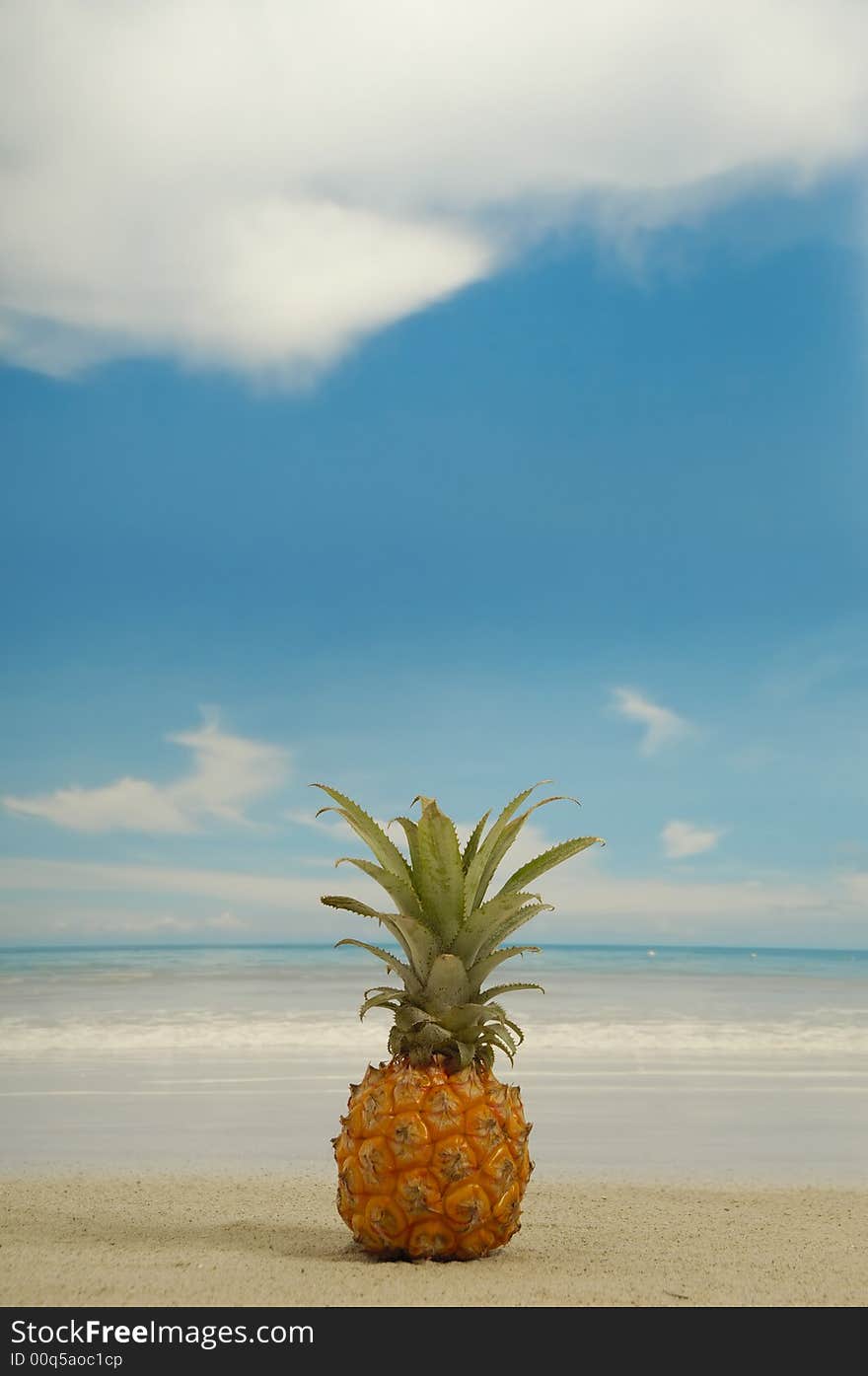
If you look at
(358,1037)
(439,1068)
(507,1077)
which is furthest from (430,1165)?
(358,1037)

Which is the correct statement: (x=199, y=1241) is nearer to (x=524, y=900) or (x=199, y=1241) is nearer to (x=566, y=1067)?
(x=524, y=900)

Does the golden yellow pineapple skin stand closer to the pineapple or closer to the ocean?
the pineapple

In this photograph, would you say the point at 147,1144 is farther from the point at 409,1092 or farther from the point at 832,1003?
the point at 832,1003

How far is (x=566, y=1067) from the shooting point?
34.2 feet

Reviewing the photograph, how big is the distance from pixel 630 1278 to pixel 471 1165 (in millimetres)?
647

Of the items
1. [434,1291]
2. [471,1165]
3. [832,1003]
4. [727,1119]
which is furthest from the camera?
[832,1003]

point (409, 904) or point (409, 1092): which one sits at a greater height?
point (409, 904)

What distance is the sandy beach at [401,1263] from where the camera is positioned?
3.56 meters

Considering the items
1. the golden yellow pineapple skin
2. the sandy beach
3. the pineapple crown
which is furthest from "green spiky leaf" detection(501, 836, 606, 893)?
the sandy beach

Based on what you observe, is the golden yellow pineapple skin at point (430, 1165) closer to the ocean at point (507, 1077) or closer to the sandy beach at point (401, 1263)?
the sandy beach at point (401, 1263)

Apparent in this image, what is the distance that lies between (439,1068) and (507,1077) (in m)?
6.42

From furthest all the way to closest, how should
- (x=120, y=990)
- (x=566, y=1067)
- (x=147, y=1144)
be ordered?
(x=120, y=990), (x=566, y=1067), (x=147, y=1144)
